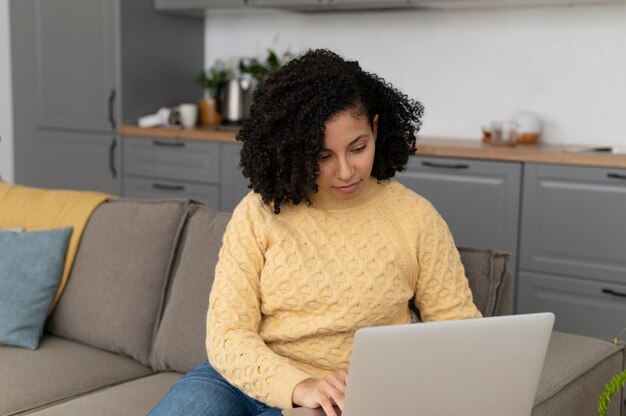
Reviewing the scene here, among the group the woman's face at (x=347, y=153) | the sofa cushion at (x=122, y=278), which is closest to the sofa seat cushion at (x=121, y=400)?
the sofa cushion at (x=122, y=278)

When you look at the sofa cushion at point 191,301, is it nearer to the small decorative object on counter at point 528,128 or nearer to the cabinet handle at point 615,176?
the cabinet handle at point 615,176

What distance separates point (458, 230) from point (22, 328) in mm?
1889

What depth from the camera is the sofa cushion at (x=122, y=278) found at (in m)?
2.47

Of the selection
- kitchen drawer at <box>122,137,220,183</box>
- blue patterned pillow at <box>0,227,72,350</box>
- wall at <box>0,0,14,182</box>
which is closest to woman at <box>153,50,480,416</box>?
blue patterned pillow at <box>0,227,72,350</box>

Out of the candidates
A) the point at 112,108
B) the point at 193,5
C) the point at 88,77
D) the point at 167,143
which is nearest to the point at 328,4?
the point at 193,5

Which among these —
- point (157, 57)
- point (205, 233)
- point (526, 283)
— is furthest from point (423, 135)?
point (205, 233)

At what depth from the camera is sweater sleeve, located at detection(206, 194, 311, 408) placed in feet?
5.29

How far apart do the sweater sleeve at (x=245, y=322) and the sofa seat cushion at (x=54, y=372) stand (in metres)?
0.66

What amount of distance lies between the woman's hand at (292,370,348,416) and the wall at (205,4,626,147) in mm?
2739

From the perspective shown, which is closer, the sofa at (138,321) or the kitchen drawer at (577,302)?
the sofa at (138,321)

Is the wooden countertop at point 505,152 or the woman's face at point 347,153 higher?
the woman's face at point 347,153

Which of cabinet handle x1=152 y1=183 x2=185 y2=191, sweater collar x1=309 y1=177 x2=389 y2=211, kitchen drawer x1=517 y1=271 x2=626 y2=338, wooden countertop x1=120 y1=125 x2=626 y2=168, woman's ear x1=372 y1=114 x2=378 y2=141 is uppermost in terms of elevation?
woman's ear x1=372 y1=114 x2=378 y2=141

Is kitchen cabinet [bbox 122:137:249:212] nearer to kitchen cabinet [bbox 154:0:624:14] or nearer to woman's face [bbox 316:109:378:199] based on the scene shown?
kitchen cabinet [bbox 154:0:624:14]

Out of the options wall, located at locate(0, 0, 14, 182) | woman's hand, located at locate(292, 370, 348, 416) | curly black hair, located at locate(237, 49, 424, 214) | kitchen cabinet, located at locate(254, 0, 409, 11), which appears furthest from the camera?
wall, located at locate(0, 0, 14, 182)
